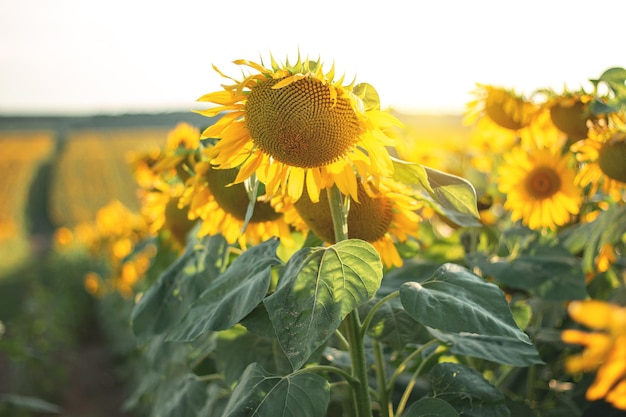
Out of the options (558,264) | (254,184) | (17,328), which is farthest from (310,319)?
(17,328)

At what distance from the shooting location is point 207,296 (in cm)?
128

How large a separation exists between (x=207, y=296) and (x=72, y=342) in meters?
7.78

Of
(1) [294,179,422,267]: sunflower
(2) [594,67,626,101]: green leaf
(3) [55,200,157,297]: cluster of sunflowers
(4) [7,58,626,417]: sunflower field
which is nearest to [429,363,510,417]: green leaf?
(4) [7,58,626,417]: sunflower field

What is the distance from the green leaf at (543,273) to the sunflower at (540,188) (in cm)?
30

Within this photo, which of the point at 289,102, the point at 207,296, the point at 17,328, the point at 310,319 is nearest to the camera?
the point at 310,319

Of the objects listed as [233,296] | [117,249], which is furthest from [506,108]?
[117,249]

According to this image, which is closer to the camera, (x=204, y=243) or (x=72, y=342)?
(x=204, y=243)

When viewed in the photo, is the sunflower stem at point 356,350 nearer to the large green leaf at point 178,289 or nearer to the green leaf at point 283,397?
the green leaf at point 283,397

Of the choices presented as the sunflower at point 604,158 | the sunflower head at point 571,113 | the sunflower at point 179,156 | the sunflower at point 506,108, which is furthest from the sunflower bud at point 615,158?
the sunflower at point 179,156

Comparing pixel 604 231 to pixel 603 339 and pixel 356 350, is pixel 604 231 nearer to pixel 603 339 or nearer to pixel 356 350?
pixel 356 350

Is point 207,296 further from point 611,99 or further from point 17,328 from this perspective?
point 17,328

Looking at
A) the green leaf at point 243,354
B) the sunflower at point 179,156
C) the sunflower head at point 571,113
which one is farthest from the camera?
the sunflower at point 179,156

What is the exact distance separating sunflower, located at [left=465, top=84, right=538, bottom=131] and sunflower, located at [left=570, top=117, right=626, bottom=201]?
170mm

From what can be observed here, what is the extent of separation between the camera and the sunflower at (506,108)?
72.9 inches
